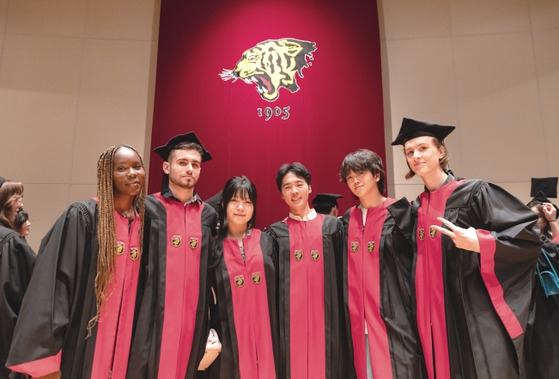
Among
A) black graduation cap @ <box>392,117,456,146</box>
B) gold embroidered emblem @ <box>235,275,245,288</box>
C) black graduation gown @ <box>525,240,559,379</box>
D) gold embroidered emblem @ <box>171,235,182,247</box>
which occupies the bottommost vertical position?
black graduation gown @ <box>525,240,559,379</box>

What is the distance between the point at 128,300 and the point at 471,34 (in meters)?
4.63

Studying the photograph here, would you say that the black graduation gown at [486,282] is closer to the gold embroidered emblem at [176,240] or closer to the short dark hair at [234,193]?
the short dark hair at [234,193]

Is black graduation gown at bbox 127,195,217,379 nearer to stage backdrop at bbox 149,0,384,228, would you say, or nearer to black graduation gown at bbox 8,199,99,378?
black graduation gown at bbox 8,199,99,378

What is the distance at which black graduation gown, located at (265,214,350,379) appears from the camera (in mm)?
2207

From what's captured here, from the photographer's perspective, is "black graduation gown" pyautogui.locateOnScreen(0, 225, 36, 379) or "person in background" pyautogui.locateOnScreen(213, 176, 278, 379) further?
"person in background" pyautogui.locateOnScreen(213, 176, 278, 379)

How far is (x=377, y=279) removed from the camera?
2.20 metres

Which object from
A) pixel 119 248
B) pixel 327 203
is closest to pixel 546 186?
pixel 327 203

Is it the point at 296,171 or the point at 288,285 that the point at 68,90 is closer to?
the point at 296,171

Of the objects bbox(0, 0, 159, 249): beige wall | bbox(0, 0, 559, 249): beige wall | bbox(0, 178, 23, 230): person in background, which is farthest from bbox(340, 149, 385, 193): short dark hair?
bbox(0, 0, 159, 249): beige wall

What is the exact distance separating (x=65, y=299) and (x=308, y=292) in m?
1.29

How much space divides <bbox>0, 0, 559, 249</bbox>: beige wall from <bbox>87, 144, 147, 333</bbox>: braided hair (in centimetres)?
242

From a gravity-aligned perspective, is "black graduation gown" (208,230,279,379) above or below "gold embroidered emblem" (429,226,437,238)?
below

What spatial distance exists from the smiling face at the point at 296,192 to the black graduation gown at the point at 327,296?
0.11 m

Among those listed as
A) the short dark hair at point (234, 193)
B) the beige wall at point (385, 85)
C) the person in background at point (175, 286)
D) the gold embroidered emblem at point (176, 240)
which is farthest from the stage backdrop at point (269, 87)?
the gold embroidered emblem at point (176, 240)
